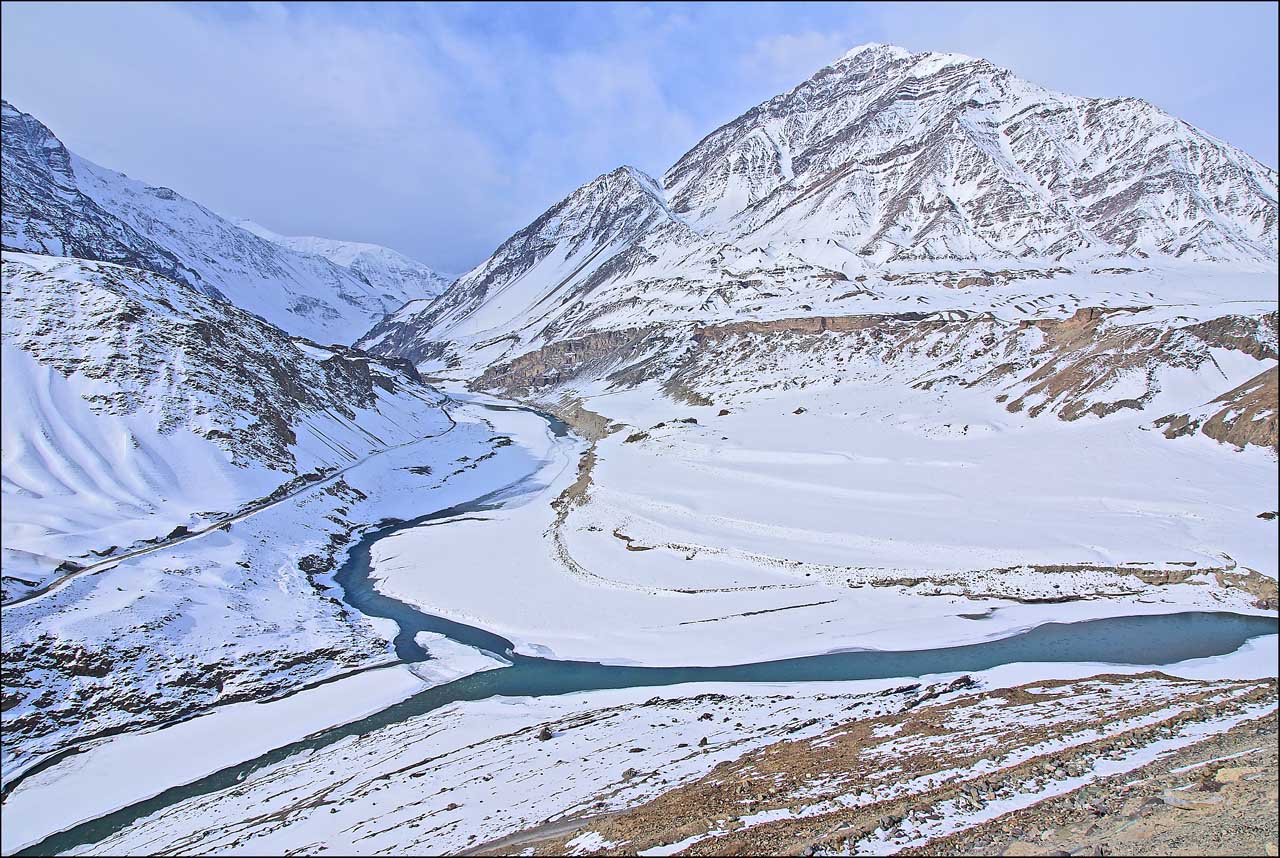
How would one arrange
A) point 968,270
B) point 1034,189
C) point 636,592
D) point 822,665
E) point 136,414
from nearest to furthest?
point 822,665, point 636,592, point 136,414, point 968,270, point 1034,189

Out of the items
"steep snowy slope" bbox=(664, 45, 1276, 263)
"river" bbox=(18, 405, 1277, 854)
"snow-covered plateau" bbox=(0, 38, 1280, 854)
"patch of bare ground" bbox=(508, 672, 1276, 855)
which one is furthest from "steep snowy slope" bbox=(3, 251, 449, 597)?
"steep snowy slope" bbox=(664, 45, 1276, 263)

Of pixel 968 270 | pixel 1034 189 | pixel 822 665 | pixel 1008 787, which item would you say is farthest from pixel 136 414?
pixel 1034 189

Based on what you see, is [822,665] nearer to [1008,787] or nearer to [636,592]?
[636,592]

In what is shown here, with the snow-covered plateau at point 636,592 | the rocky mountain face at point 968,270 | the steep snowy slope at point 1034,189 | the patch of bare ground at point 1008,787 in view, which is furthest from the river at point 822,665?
the steep snowy slope at point 1034,189

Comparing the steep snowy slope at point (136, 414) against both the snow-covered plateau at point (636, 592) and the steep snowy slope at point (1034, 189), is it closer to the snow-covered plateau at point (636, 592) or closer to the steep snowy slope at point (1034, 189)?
the snow-covered plateau at point (636, 592)

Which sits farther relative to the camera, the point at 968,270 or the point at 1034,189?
the point at 1034,189
